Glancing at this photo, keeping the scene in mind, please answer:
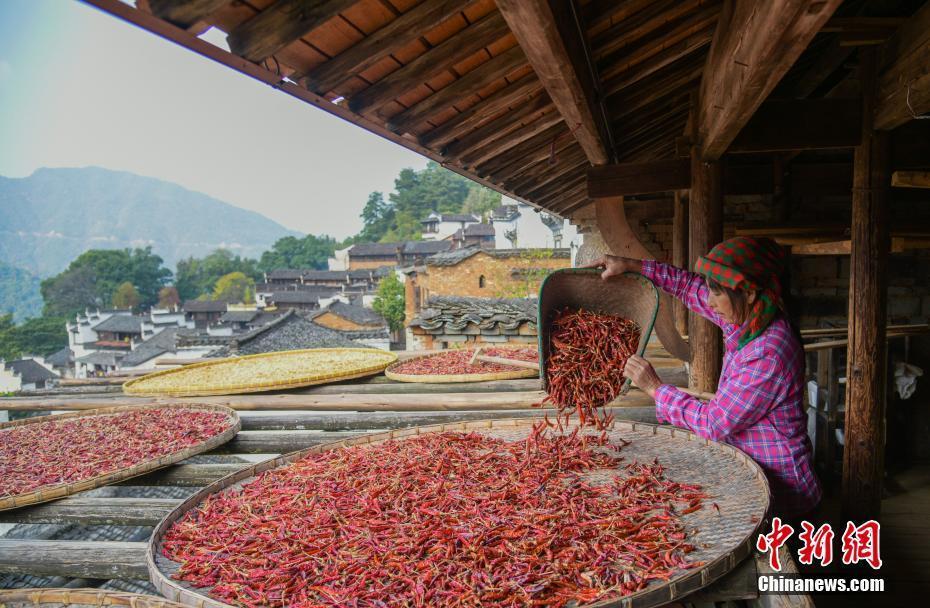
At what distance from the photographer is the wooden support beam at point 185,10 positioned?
5.32 ft

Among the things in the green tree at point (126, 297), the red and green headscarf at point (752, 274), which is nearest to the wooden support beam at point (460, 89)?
the red and green headscarf at point (752, 274)

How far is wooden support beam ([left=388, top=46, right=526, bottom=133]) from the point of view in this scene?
286 centimetres

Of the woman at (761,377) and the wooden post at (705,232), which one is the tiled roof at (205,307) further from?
the woman at (761,377)

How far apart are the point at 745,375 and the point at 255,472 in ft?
6.57

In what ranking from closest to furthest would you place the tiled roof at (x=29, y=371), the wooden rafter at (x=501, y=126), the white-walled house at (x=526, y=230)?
the wooden rafter at (x=501, y=126), the white-walled house at (x=526, y=230), the tiled roof at (x=29, y=371)

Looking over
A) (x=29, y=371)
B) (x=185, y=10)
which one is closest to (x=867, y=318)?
(x=185, y=10)

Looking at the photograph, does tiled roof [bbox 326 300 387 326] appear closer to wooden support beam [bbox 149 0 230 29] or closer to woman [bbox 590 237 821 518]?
woman [bbox 590 237 821 518]

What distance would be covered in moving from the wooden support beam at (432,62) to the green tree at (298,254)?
79.7 metres

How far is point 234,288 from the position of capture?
74438 mm

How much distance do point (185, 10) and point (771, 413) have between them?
7.75 ft

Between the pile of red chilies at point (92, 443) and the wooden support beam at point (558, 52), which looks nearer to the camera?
the wooden support beam at point (558, 52)

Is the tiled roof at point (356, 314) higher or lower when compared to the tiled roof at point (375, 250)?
lower

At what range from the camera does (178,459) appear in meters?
3.05

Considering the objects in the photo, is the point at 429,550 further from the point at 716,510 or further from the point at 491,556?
the point at 716,510
